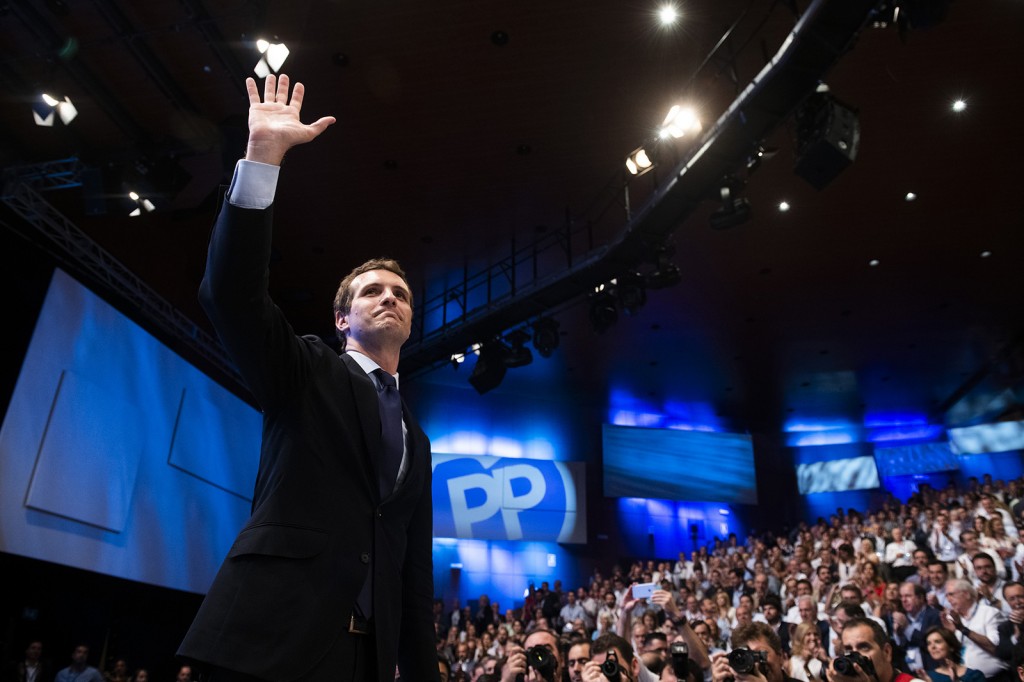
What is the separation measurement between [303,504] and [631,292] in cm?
615

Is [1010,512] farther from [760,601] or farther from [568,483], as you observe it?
[568,483]

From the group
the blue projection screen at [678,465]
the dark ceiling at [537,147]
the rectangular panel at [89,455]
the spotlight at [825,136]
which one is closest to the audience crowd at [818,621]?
the rectangular panel at [89,455]

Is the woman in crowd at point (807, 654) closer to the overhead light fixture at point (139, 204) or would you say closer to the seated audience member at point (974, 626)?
the seated audience member at point (974, 626)

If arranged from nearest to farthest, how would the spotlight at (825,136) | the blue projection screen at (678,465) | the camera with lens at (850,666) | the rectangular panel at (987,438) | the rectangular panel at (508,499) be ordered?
the camera with lens at (850,666) → the spotlight at (825,136) → the rectangular panel at (508,499) → the rectangular panel at (987,438) → the blue projection screen at (678,465)

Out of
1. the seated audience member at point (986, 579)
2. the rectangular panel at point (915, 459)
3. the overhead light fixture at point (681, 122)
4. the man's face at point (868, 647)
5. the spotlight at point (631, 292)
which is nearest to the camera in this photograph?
the man's face at point (868, 647)

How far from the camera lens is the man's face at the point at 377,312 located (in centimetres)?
138

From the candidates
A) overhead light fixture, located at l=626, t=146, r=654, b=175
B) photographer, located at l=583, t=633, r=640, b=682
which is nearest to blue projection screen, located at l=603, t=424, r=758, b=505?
overhead light fixture, located at l=626, t=146, r=654, b=175

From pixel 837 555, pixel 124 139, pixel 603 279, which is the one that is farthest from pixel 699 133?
pixel 124 139

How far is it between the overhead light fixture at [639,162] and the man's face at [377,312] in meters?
5.06

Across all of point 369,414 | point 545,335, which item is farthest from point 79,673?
point 369,414

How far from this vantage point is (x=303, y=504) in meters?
1.07

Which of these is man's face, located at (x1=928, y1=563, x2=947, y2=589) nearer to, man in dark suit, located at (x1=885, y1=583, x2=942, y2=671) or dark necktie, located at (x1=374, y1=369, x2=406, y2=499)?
man in dark suit, located at (x1=885, y1=583, x2=942, y2=671)

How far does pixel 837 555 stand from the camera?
698cm

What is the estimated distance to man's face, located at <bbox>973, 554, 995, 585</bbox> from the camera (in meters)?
4.76
